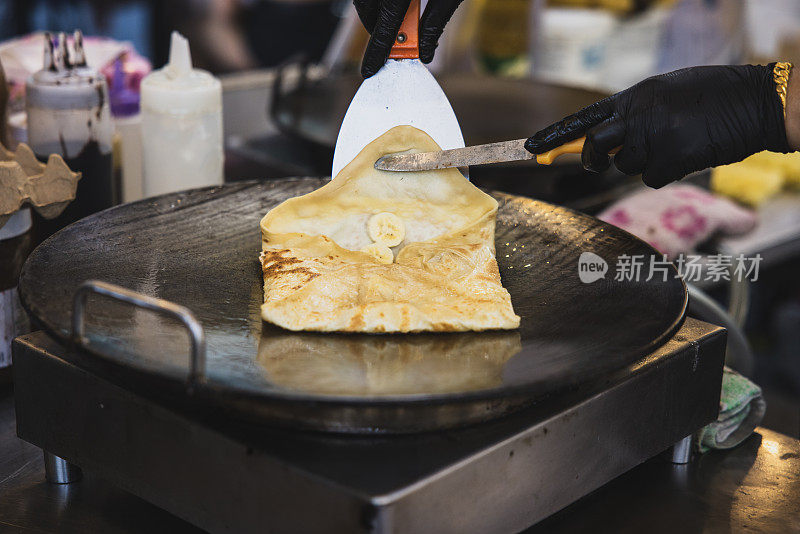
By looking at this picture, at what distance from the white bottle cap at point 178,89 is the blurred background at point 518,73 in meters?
0.28

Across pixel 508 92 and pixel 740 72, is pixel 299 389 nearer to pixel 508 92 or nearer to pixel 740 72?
pixel 740 72

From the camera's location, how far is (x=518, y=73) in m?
4.21

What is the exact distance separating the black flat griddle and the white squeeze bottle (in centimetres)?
40

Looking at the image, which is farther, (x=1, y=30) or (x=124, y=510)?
(x=1, y=30)

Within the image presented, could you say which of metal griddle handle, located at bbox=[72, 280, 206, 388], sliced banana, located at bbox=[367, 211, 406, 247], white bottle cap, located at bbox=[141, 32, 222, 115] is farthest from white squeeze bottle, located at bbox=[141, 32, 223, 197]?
metal griddle handle, located at bbox=[72, 280, 206, 388]

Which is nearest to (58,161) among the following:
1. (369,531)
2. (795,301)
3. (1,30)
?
(369,531)

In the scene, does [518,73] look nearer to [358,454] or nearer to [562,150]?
[562,150]

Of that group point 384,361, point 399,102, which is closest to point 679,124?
point 399,102

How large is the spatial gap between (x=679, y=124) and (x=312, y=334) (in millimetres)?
716

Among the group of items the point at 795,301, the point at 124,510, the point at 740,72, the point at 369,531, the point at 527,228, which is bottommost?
the point at 795,301

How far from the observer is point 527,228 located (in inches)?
66.7

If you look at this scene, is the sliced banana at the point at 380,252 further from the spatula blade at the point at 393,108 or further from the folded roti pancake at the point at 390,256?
the spatula blade at the point at 393,108

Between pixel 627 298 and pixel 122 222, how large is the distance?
899mm

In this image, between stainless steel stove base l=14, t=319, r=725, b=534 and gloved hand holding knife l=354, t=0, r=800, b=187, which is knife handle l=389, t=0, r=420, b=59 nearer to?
gloved hand holding knife l=354, t=0, r=800, b=187
